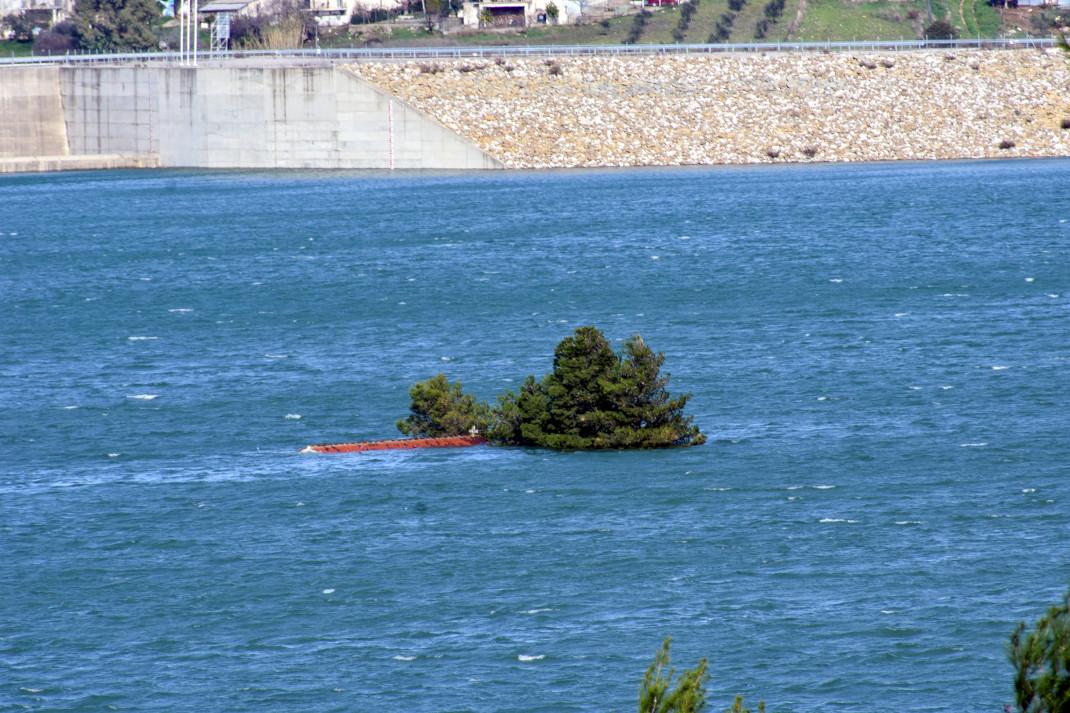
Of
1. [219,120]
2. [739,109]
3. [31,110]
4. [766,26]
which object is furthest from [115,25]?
[739,109]

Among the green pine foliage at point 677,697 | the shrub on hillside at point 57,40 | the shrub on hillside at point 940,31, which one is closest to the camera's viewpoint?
the green pine foliage at point 677,697

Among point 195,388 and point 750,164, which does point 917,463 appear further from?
point 750,164

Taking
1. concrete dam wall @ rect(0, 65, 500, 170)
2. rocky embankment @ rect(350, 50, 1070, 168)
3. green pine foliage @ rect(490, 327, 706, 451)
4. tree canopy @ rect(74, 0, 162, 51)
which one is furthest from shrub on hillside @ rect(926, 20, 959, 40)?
green pine foliage @ rect(490, 327, 706, 451)

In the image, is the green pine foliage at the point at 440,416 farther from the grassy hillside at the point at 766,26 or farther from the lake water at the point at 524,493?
the grassy hillside at the point at 766,26

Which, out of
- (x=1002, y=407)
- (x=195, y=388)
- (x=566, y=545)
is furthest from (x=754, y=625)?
(x=195, y=388)

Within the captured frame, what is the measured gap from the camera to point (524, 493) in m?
21.8

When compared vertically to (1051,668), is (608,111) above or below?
above

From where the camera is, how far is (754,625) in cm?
1616

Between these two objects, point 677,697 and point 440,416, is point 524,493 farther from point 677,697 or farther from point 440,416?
point 677,697

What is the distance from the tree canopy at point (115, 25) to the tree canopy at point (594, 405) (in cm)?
9424

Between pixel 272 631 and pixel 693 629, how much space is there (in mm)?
4083

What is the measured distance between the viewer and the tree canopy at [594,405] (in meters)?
23.8

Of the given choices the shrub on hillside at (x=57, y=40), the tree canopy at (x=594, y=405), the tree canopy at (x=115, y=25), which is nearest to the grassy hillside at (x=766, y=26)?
the tree canopy at (x=115, y=25)

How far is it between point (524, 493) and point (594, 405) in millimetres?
2943
